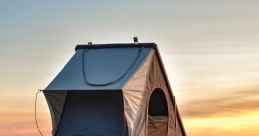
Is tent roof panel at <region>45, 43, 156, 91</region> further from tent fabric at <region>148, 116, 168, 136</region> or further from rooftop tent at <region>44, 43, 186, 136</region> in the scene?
tent fabric at <region>148, 116, 168, 136</region>

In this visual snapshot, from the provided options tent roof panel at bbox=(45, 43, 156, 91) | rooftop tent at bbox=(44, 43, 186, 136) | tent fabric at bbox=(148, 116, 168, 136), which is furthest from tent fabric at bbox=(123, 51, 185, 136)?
tent fabric at bbox=(148, 116, 168, 136)

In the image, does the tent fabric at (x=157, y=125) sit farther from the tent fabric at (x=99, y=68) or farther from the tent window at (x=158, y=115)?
the tent fabric at (x=99, y=68)

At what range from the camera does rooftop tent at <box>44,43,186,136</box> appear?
14.2 m

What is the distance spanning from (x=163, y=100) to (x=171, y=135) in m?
1.01

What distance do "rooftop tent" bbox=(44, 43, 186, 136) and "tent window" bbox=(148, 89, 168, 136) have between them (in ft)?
0.10

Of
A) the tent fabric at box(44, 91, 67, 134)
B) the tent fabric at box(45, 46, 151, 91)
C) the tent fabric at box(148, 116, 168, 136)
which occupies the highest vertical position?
the tent fabric at box(45, 46, 151, 91)

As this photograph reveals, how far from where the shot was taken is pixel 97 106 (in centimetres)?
1454

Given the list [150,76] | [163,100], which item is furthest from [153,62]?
[163,100]

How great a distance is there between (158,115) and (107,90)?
10.0 feet

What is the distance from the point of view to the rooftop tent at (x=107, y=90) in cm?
1416

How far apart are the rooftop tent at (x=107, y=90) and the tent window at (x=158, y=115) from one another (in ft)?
0.10

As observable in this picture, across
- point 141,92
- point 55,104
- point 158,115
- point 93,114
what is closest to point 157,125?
point 158,115

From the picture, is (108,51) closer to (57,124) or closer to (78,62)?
(78,62)

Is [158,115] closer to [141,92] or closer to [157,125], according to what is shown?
[157,125]
